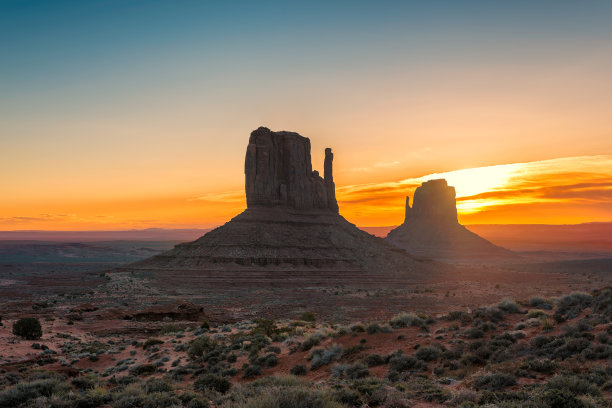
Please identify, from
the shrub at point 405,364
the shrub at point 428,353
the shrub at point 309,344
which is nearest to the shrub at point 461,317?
the shrub at point 428,353

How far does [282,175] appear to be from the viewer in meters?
109

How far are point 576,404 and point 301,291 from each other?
192 feet

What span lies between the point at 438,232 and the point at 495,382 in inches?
6519

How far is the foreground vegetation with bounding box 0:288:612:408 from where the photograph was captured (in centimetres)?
905

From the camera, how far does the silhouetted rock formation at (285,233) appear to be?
280 ft

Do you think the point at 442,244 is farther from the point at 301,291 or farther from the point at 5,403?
the point at 5,403

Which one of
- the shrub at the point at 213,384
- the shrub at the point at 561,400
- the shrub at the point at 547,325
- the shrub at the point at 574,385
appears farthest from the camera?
the shrub at the point at 547,325

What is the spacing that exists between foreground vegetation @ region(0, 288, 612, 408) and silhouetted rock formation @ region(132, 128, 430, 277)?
206ft

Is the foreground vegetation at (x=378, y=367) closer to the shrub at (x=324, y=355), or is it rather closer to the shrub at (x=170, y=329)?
the shrub at (x=324, y=355)

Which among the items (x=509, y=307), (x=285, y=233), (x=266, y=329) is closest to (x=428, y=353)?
(x=509, y=307)

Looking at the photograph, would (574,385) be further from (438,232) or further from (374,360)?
(438,232)

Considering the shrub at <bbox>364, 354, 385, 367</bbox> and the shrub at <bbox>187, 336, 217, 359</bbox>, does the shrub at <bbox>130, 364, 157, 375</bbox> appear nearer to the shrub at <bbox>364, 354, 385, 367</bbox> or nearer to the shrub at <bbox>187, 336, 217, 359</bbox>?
the shrub at <bbox>187, 336, 217, 359</bbox>

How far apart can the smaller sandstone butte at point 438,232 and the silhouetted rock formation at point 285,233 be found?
58551 mm

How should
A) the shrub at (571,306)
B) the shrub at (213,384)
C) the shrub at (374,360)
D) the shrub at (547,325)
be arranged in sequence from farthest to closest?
the shrub at (571,306) < the shrub at (547,325) < the shrub at (374,360) < the shrub at (213,384)
